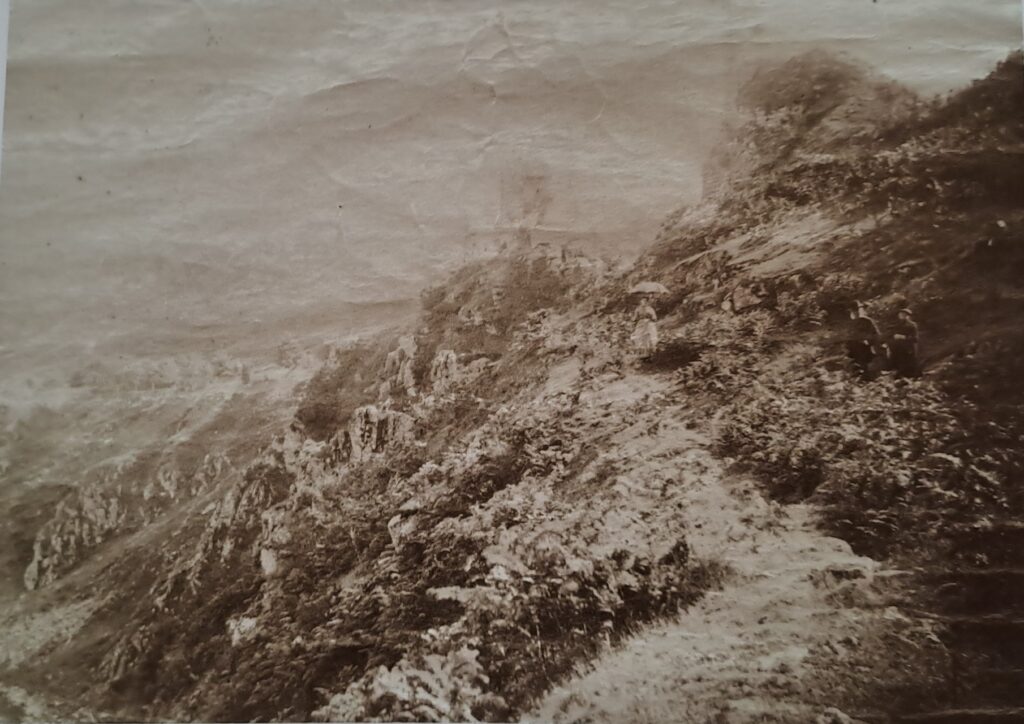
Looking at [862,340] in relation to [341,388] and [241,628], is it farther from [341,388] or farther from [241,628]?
[241,628]

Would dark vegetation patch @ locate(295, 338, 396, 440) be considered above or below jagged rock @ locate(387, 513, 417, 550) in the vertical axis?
above

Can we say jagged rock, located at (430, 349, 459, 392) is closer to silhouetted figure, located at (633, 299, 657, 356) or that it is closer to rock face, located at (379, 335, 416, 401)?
rock face, located at (379, 335, 416, 401)

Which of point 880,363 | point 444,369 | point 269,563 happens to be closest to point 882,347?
point 880,363

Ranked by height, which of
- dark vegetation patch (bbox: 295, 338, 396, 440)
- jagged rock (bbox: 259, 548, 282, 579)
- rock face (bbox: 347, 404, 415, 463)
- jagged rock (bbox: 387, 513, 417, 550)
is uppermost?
dark vegetation patch (bbox: 295, 338, 396, 440)

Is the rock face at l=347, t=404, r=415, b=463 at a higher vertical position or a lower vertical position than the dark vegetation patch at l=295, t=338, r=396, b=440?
lower

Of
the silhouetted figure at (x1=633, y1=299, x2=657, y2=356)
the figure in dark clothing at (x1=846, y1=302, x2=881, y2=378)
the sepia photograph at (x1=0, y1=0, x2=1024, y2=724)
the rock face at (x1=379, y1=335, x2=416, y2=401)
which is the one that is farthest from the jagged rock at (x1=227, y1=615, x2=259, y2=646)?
the figure in dark clothing at (x1=846, y1=302, x2=881, y2=378)

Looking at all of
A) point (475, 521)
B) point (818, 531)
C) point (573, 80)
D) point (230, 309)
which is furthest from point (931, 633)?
point (230, 309)

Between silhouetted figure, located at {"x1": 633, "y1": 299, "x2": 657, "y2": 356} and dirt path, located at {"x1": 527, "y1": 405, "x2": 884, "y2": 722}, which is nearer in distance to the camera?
dirt path, located at {"x1": 527, "y1": 405, "x2": 884, "y2": 722}

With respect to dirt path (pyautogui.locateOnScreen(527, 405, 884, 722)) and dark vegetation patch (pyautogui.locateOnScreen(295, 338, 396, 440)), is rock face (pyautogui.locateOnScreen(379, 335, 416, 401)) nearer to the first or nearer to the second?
dark vegetation patch (pyautogui.locateOnScreen(295, 338, 396, 440))

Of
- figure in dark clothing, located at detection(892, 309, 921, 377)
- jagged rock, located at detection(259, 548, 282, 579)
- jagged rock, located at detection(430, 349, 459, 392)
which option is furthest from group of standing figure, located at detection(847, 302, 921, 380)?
jagged rock, located at detection(259, 548, 282, 579)
